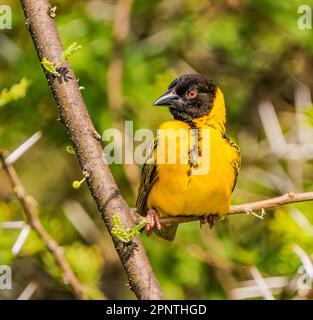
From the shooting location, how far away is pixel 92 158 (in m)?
2.29

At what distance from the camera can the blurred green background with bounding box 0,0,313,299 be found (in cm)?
523

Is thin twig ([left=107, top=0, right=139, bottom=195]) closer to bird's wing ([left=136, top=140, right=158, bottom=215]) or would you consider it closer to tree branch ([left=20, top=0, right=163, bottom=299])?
bird's wing ([left=136, top=140, right=158, bottom=215])

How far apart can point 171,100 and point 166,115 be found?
179 centimetres

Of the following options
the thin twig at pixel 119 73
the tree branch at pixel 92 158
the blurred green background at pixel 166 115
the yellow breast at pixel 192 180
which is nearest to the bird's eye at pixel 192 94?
the yellow breast at pixel 192 180

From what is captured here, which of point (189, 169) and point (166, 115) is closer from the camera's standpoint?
point (189, 169)

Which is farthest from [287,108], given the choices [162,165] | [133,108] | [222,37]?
[162,165]

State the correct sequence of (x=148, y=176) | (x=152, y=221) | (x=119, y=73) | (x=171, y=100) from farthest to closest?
(x=119, y=73)
(x=171, y=100)
(x=148, y=176)
(x=152, y=221)

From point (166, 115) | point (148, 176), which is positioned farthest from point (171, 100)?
point (166, 115)

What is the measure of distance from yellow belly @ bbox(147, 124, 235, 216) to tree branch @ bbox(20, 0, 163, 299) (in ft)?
3.88

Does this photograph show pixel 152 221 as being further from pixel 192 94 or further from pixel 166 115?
pixel 166 115

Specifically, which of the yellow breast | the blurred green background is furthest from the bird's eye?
the blurred green background

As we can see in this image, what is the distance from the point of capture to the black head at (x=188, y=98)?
3879 millimetres
